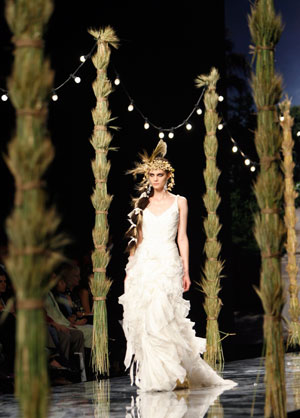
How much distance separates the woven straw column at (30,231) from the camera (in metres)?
2.82

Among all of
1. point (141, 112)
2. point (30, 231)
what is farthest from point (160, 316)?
point (141, 112)

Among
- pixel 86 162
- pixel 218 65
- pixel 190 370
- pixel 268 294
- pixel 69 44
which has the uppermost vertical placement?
pixel 218 65

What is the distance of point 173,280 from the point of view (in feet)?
19.0

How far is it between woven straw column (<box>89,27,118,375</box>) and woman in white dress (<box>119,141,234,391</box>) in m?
0.60

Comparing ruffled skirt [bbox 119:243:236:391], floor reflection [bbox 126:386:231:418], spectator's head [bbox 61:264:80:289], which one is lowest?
floor reflection [bbox 126:386:231:418]

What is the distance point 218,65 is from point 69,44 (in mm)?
2837

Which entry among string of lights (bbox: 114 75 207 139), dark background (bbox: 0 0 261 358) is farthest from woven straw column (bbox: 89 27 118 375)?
string of lights (bbox: 114 75 207 139)

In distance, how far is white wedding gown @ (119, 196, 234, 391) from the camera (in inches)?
220

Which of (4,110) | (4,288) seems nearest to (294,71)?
(4,110)

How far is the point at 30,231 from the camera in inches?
111

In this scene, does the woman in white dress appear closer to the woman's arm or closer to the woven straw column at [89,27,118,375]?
the woman's arm

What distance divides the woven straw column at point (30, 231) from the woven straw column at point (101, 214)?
12.2 feet

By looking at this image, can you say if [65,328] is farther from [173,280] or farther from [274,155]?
[274,155]

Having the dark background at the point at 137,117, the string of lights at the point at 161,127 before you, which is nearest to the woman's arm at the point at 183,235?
the dark background at the point at 137,117
